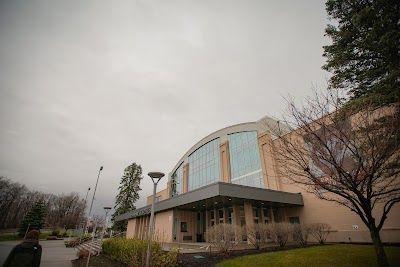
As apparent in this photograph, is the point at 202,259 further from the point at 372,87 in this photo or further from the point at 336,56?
the point at 336,56

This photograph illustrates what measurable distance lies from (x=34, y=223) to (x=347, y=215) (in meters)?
55.3

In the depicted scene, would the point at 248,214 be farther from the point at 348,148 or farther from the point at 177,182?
the point at 177,182

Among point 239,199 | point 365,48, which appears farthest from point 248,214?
point 365,48

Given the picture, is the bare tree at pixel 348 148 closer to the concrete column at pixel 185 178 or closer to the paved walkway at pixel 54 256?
the paved walkway at pixel 54 256

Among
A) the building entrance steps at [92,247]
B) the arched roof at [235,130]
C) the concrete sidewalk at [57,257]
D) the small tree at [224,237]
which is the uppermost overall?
the arched roof at [235,130]

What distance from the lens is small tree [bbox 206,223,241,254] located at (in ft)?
40.5

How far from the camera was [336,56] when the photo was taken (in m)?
11.4

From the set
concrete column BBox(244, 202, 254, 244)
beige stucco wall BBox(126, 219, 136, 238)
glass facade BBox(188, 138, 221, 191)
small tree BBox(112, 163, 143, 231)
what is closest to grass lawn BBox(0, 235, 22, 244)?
small tree BBox(112, 163, 143, 231)

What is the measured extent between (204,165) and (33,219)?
39.9 meters

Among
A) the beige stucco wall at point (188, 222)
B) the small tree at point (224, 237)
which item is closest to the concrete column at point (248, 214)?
the small tree at point (224, 237)

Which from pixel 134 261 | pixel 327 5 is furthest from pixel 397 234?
pixel 134 261

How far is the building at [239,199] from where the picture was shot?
16.6 meters

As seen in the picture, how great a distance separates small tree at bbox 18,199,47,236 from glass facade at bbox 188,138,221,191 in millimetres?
35560

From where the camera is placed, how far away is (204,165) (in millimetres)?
32500
